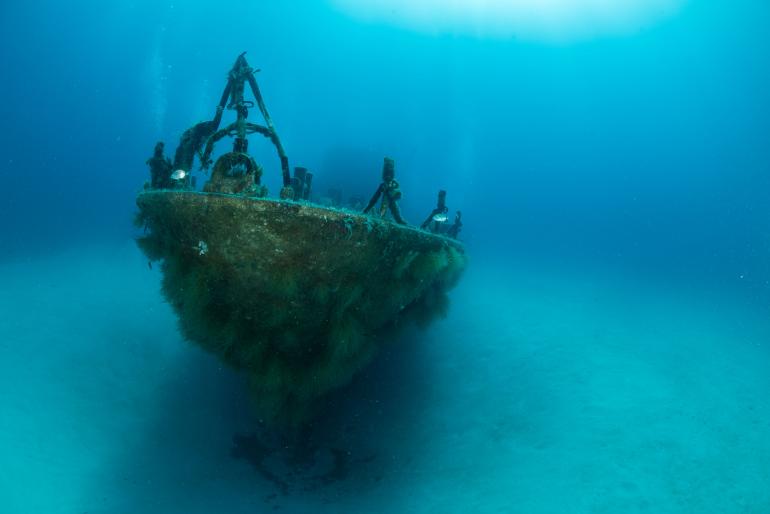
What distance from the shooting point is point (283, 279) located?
4387 millimetres

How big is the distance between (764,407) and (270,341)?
9.83 metres

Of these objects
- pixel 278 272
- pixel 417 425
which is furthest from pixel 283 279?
pixel 417 425

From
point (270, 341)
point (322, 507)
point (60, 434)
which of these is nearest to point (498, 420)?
point (322, 507)

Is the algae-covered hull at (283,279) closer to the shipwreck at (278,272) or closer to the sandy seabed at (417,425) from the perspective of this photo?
the shipwreck at (278,272)

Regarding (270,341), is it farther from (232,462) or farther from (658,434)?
(658,434)

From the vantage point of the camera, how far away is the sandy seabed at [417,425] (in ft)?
18.7

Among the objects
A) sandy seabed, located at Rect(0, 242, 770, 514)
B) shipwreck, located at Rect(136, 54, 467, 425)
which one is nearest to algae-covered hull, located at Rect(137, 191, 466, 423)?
shipwreck, located at Rect(136, 54, 467, 425)

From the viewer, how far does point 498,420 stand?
6.98m

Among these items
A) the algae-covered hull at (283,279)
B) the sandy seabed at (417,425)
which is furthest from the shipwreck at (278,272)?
the sandy seabed at (417,425)

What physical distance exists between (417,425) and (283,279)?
153 inches

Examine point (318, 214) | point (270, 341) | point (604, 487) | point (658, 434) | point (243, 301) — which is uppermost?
point (318, 214)

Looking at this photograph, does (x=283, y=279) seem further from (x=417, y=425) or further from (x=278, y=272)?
(x=417, y=425)

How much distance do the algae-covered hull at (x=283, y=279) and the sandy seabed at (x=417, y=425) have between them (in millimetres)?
1597

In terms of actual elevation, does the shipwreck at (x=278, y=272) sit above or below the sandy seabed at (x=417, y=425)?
above
